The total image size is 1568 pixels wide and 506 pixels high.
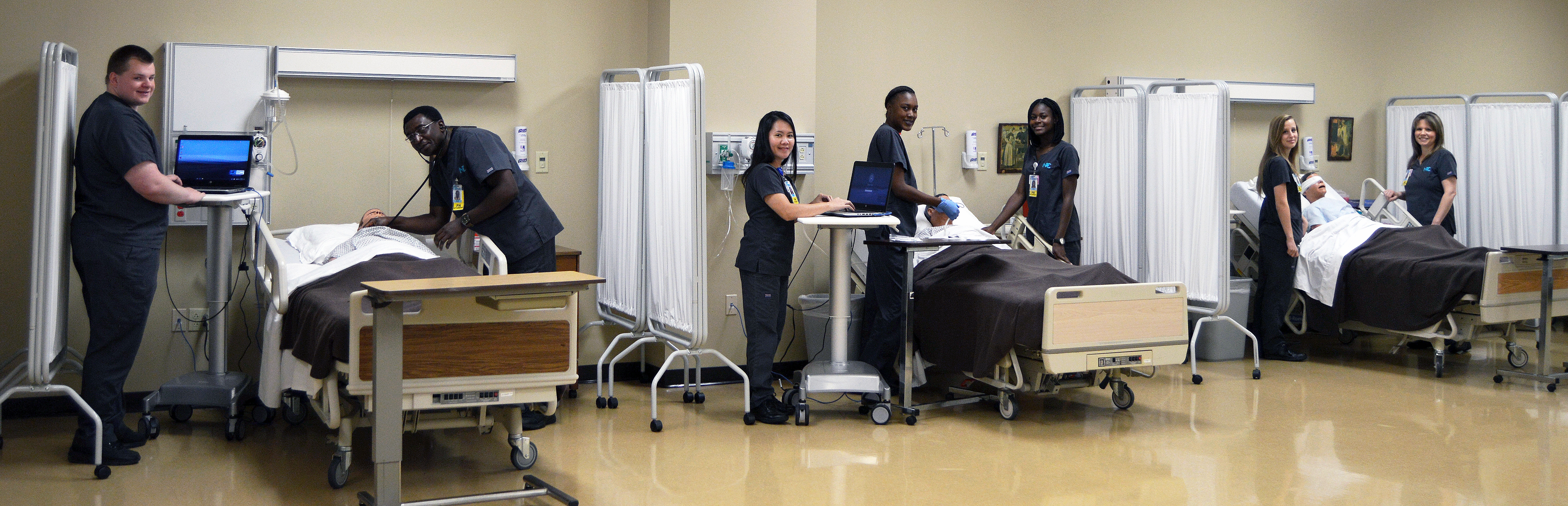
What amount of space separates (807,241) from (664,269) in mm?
1379

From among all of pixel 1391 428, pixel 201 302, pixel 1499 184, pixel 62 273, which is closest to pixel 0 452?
pixel 62 273

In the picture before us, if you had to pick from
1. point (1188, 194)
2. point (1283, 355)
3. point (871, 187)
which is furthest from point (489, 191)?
point (1283, 355)

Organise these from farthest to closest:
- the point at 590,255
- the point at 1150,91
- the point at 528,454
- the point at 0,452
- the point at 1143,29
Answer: the point at 1143,29 < the point at 1150,91 < the point at 590,255 < the point at 0,452 < the point at 528,454

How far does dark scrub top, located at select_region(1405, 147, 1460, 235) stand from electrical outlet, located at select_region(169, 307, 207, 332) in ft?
23.0

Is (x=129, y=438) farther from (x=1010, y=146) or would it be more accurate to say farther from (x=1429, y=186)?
(x=1429, y=186)

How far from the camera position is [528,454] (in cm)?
396

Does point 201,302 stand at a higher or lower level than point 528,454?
higher

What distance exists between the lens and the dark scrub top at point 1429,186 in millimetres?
7008

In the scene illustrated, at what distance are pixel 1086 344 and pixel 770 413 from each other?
4.38 feet

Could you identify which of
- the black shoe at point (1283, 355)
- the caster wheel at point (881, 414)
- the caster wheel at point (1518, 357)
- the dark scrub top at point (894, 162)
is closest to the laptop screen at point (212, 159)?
the dark scrub top at point (894, 162)

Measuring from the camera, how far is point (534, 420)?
466 cm

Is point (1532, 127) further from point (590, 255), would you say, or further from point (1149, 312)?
point (590, 255)

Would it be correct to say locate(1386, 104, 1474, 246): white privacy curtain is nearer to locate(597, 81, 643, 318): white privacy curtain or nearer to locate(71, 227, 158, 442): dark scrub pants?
locate(597, 81, 643, 318): white privacy curtain

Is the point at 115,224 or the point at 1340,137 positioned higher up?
the point at 1340,137
